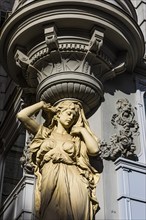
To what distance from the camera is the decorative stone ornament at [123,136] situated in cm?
689

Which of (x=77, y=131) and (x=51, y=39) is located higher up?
(x=51, y=39)

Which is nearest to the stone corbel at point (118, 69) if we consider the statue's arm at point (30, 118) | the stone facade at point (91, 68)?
the stone facade at point (91, 68)

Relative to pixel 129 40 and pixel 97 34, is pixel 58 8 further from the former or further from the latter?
pixel 129 40

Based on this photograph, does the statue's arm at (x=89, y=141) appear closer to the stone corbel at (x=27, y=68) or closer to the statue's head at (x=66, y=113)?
the statue's head at (x=66, y=113)

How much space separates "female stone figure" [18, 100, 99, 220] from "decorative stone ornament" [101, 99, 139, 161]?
293mm

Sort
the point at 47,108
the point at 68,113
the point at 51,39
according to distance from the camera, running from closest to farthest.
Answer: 1. the point at 68,113
2. the point at 47,108
3. the point at 51,39

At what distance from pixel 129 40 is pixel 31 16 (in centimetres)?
161

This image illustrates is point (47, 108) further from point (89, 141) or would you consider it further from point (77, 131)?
point (89, 141)

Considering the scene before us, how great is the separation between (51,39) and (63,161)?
75.7 inches

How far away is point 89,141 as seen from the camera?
672cm

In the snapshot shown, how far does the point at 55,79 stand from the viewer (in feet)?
23.7

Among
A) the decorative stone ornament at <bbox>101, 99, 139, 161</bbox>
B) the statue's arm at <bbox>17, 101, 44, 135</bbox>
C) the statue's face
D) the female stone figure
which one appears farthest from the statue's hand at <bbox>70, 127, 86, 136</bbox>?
the statue's arm at <bbox>17, 101, 44, 135</bbox>

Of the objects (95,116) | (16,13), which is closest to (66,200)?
(95,116)

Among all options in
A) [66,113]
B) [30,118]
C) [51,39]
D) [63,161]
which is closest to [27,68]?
[51,39]
